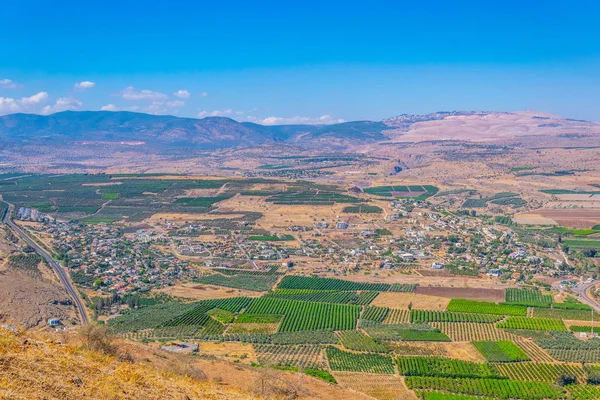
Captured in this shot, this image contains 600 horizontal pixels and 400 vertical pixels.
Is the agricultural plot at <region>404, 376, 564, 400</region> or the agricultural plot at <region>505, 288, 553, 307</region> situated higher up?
the agricultural plot at <region>404, 376, 564, 400</region>

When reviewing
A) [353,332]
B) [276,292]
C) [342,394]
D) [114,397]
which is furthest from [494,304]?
[114,397]

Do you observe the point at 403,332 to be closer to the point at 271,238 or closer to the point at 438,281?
the point at 438,281

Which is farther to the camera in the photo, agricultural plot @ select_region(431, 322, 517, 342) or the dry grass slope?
agricultural plot @ select_region(431, 322, 517, 342)

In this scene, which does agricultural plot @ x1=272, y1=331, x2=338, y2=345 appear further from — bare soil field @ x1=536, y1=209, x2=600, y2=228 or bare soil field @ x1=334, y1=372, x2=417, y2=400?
bare soil field @ x1=536, y1=209, x2=600, y2=228

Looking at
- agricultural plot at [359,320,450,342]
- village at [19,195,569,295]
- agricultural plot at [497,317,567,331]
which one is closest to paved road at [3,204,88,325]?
village at [19,195,569,295]

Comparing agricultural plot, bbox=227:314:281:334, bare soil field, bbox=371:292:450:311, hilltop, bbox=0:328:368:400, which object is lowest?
bare soil field, bbox=371:292:450:311

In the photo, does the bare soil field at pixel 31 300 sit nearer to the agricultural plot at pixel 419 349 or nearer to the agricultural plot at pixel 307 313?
the agricultural plot at pixel 307 313

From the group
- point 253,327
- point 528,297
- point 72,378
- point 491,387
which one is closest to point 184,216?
point 253,327
